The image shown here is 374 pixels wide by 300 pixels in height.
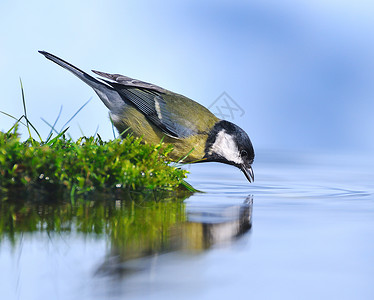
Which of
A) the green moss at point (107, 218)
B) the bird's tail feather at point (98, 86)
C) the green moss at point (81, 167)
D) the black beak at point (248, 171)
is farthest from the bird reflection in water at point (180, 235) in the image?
the bird's tail feather at point (98, 86)

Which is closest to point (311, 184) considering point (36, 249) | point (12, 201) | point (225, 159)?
point (225, 159)

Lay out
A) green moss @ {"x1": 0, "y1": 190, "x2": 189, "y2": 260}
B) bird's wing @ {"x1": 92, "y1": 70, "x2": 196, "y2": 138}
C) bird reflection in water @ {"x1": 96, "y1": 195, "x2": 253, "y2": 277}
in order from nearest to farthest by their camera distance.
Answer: bird reflection in water @ {"x1": 96, "y1": 195, "x2": 253, "y2": 277} → green moss @ {"x1": 0, "y1": 190, "x2": 189, "y2": 260} → bird's wing @ {"x1": 92, "y1": 70, "x2": 196, "y2": 138}

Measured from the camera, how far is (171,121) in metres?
5.61

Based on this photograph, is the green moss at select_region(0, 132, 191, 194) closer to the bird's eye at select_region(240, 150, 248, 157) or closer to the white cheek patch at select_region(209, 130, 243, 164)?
the white cheek patch at select_region(209, 130, 243, 164)

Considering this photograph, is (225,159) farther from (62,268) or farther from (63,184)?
(62,268)

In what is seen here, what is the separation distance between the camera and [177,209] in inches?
162

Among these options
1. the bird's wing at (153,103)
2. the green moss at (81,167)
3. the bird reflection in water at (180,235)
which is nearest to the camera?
the bird reflection in water at (180,235)

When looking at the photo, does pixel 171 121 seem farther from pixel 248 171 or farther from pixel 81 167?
pixel 81 167

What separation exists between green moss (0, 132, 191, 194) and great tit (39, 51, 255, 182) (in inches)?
37.3

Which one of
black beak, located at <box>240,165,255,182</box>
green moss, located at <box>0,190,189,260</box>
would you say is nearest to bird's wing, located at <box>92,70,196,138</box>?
black beak, located at <box>240,165,255,182</box>

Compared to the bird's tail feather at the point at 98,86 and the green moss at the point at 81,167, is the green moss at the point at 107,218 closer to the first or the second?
the green moss at the point at 81,167

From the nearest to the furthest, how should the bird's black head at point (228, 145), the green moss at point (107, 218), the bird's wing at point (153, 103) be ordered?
the green moss at point (107, 218) → the bird's wing at point (153, 103) → the bird's black head at point (228, 145)

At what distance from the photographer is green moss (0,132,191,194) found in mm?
4148

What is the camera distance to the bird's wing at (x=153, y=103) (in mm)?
5602
